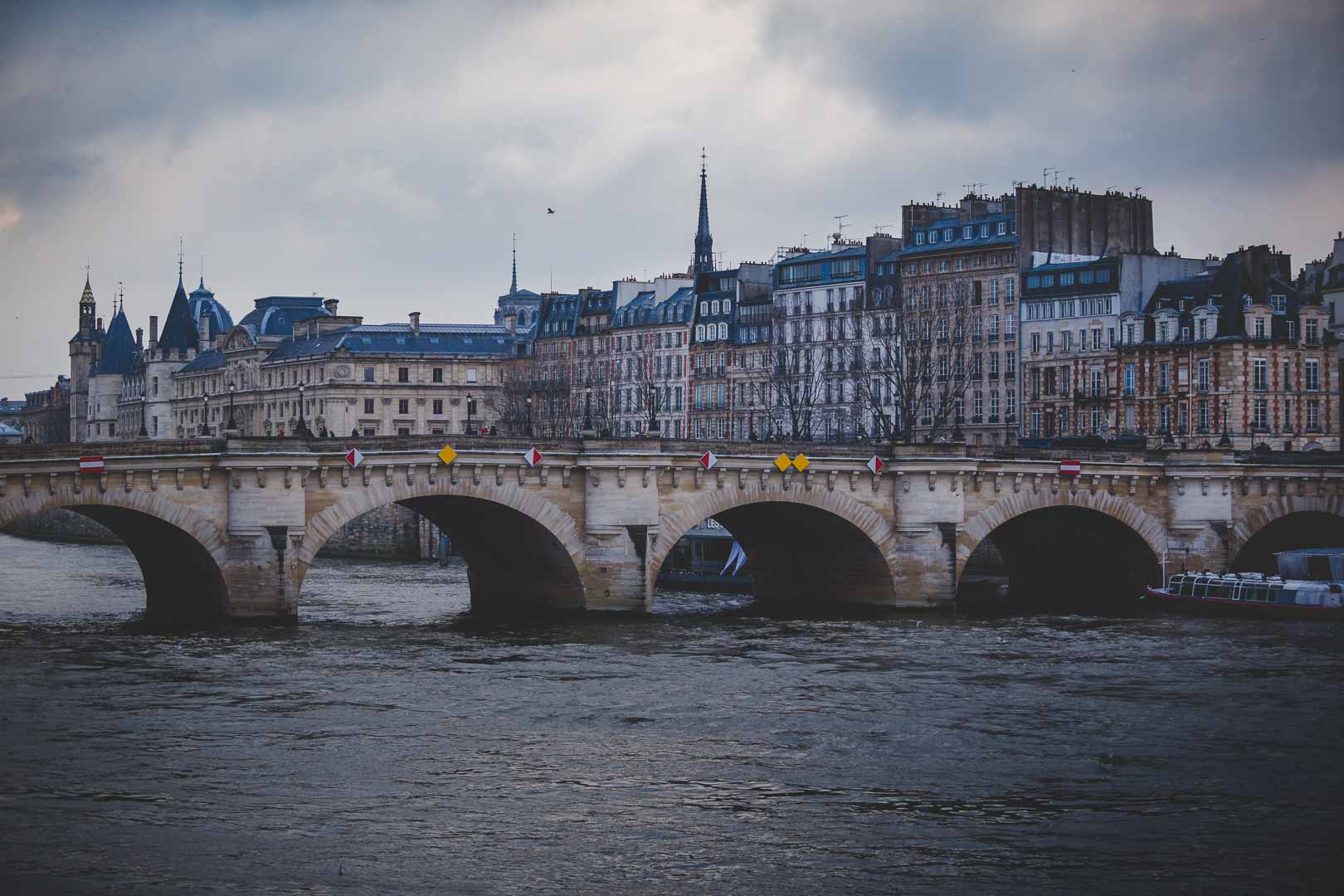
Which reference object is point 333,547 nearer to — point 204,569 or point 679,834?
point 204,569

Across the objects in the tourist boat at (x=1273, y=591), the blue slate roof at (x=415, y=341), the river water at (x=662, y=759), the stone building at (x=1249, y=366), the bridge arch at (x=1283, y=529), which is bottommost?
the river water at (x=662, y=759)

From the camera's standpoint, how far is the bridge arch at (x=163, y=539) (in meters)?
51.1

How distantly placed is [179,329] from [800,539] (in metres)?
133

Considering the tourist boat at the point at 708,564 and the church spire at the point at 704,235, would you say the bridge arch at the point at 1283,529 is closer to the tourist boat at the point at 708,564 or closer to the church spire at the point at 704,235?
the tourist boat at the point at 708,564

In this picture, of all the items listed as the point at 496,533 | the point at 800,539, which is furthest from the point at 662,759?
the point at 800,539

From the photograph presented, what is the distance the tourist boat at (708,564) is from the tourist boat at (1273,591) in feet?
54.0

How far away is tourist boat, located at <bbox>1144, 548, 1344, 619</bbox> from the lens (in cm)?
6519

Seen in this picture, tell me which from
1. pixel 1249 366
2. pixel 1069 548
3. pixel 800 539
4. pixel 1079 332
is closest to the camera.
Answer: pixel 800 539

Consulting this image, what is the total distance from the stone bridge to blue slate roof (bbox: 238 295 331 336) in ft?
322

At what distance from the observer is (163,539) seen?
58.5 m

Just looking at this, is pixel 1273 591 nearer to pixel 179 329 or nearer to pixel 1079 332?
pixel 1079 332

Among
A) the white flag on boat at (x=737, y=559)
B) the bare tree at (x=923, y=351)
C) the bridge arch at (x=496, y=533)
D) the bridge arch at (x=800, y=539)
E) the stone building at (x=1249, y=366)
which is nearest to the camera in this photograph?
the bridge arch at (x=496, y=533)

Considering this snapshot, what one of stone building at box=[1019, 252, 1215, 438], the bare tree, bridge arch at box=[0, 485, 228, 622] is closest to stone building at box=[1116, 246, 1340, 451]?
stone building at box=[1019, 252, 1215, 438]

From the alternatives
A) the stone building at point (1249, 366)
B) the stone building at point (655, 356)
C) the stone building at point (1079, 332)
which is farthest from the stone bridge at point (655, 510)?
the stone building at point (655, 356)
